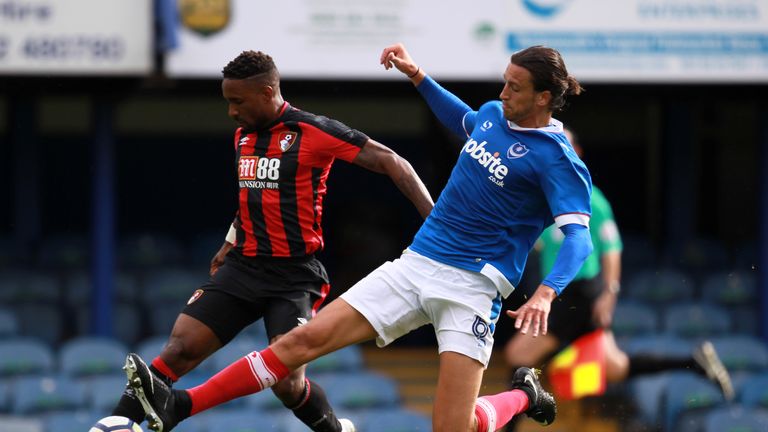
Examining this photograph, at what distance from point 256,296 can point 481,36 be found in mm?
6435

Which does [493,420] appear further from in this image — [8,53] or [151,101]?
[151,101]

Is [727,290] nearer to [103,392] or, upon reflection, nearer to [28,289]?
[103,392]

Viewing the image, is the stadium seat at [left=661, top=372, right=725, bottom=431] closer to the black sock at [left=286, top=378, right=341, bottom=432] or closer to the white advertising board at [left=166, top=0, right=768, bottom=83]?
the white advertising board at [left=166, top=0, right=768, bottom=83]

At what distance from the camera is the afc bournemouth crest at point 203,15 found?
456 inches

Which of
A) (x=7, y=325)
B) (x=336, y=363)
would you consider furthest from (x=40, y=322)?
(x=336, y=363)

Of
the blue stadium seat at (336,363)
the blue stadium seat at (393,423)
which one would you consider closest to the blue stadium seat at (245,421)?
the blue stadium seat at (393,423)

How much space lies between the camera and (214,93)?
15.4 meters

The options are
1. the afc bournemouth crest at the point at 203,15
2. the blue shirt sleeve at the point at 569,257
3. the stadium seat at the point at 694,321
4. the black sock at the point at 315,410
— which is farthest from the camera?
the stadium seat at the point at 694,321

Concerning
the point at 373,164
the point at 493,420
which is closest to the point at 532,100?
the point at 373,164

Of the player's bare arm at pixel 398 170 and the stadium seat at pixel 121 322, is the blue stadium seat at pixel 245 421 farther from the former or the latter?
the player's bare arm at pixel 398 170

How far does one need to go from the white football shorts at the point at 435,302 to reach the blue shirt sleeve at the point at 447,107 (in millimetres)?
709

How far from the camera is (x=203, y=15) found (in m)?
11.6

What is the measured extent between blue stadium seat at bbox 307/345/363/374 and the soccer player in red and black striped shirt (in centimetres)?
513

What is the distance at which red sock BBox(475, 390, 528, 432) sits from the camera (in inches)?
235
